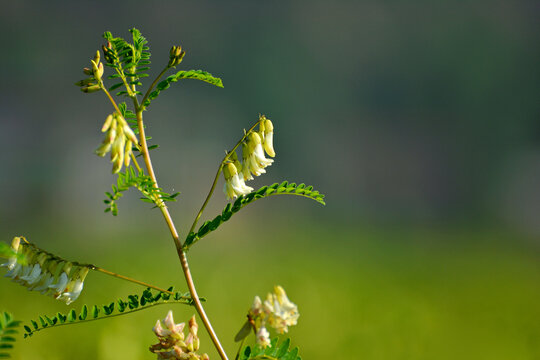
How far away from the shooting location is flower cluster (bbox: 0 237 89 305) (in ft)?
1.66

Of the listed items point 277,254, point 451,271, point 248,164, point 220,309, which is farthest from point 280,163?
point 248,164

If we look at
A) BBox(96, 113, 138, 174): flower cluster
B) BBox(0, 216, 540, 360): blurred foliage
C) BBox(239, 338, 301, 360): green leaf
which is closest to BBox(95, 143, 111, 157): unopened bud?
BBox(96, 113, 138, 174): flower cluster

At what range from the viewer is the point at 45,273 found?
51 cm

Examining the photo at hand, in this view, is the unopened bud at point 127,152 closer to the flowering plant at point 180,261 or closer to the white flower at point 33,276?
the flowering plant at point 180,261

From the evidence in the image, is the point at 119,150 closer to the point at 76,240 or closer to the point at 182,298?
the point at 182,298

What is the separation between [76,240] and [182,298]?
60.3 inches

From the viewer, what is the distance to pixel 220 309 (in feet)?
4.57

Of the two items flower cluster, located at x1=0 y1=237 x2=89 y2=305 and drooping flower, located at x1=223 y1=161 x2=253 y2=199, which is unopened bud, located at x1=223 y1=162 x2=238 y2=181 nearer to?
drooping flower, located at x1=223 y1=161 x2=253 y2=199

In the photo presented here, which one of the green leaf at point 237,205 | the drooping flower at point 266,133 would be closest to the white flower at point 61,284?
the green leaf at point 237,205

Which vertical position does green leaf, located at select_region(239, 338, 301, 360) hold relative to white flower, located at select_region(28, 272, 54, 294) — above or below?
above

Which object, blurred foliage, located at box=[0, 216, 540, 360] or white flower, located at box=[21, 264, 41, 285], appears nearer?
white flower, located at box=[21, 264, 41, 285]

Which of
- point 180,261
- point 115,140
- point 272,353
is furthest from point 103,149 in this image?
point 272,353

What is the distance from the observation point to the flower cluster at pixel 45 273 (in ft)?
1.66

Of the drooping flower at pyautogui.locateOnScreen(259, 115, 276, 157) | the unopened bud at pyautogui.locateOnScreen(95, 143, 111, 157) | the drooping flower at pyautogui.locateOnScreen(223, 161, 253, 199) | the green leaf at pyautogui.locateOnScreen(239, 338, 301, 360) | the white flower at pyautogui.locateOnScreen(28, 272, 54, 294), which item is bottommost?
the white flower at pyautogui.locateOnScreen(28, 272, 54, 294)
